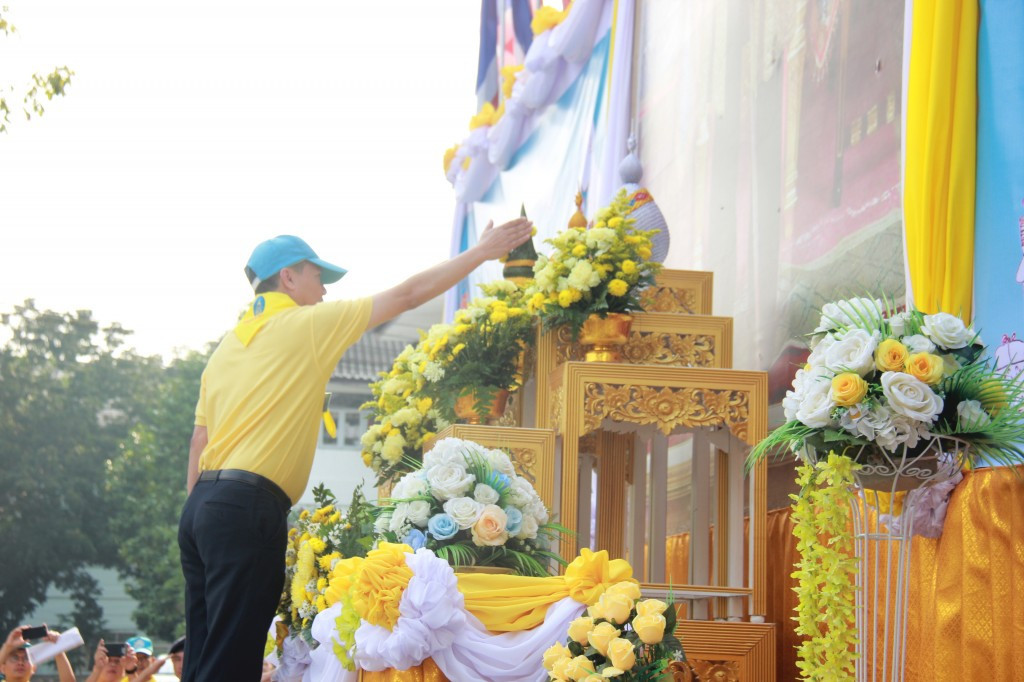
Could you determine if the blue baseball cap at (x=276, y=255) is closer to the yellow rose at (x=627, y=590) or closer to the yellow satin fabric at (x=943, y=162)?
the yellow rose at (x=627, y=590)

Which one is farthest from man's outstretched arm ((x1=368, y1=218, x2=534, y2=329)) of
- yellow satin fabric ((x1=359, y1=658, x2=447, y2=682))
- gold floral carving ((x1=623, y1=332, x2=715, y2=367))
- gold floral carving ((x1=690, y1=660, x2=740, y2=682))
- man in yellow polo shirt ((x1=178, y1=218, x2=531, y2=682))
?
gold floral carving ((x1=690, y1=660, x2=740, y2=682))

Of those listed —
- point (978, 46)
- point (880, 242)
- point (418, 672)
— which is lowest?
point (418, 672)

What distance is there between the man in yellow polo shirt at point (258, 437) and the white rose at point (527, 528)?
1.86 feet

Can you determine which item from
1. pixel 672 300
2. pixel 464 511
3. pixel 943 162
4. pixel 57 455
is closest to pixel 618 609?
pixel 464 511

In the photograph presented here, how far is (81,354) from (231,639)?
795 inches

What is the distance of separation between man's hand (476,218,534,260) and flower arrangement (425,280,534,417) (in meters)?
0.77

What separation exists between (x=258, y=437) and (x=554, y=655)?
0.87 metres

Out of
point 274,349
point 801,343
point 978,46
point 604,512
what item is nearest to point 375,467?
point 604,512

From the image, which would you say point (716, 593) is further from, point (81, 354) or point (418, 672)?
point (81, 354)

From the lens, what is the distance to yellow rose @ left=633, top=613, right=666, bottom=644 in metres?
2.48

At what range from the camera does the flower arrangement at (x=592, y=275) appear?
3951mm

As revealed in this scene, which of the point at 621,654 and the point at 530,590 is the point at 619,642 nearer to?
the point at 621,654

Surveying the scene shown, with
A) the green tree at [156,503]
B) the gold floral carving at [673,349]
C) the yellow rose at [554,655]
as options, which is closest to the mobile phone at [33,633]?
the gold floral carving at [673,349]

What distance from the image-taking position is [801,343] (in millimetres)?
4438
